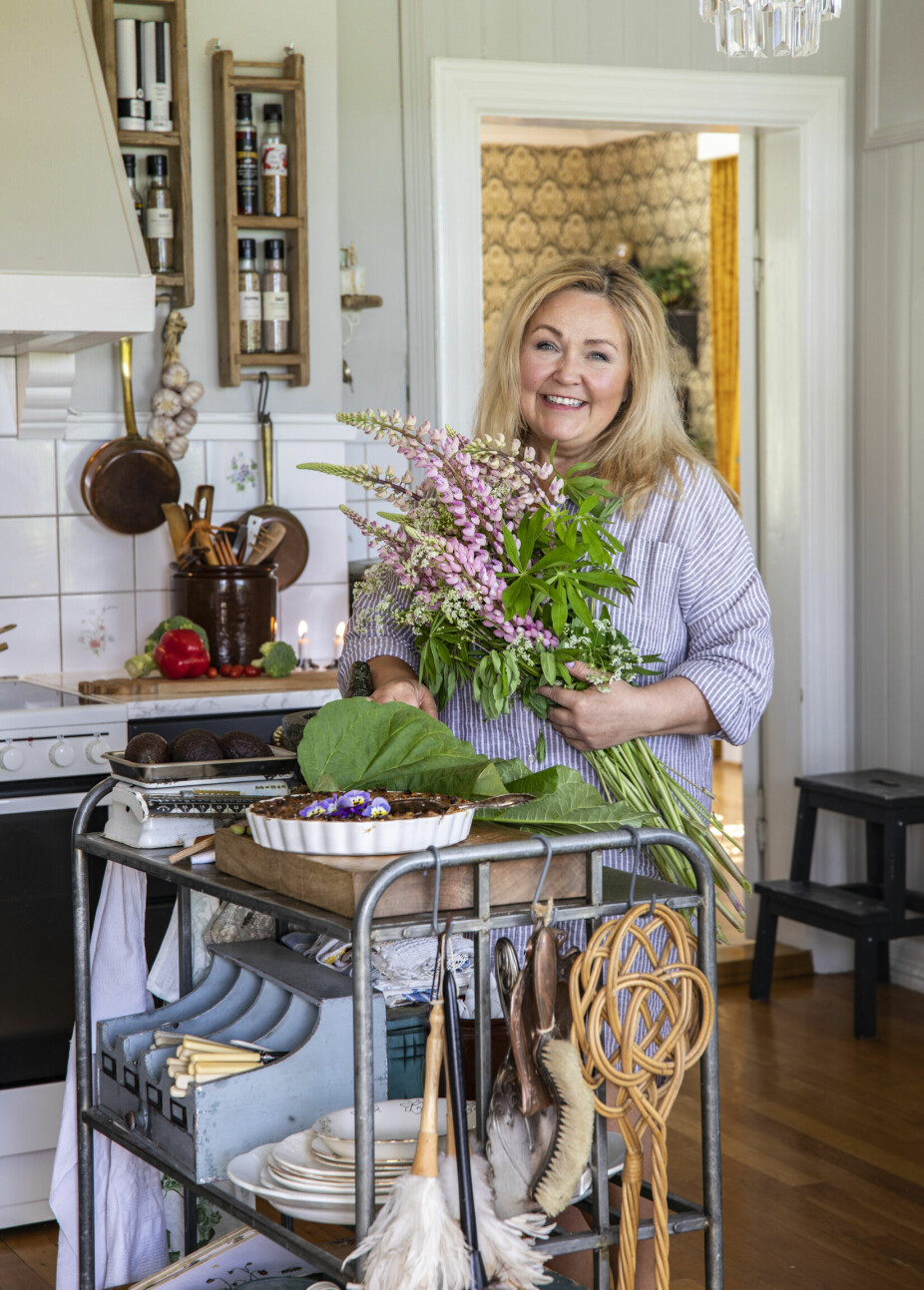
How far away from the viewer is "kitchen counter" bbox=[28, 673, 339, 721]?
118 inches

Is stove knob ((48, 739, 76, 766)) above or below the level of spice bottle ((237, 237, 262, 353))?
below

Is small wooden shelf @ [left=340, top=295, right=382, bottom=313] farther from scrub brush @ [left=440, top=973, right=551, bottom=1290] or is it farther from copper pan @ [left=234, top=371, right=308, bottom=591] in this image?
scrub brush @ [left=440, top=973, right=551, bottom=1290]

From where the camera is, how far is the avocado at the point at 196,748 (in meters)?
1.69

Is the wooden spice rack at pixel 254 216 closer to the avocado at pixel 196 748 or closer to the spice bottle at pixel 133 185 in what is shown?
the spice bottle at pixel 133 185

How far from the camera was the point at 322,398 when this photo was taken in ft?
12.2

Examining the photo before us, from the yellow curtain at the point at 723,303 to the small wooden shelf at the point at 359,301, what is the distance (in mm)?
4065

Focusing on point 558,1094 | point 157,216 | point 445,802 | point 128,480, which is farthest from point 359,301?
point 558,1094

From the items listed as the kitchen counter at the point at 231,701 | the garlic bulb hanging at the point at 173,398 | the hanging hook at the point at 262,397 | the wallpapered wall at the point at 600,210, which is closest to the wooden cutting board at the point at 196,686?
the kitchen counter at the point at 231,701

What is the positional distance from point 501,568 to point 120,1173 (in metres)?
0.94

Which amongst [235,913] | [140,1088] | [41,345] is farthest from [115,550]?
[140,1088]

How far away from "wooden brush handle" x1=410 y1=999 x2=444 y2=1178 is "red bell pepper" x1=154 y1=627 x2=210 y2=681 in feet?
6.83

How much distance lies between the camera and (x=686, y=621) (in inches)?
75.0

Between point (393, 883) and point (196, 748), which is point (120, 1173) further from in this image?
point (393, 883)

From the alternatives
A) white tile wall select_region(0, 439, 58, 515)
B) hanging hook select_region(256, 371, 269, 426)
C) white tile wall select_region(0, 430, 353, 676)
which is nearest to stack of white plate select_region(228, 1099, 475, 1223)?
white tile wall select_region(0, 430, 353, 676)
